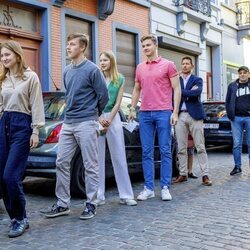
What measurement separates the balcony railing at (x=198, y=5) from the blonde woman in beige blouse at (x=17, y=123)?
1373cm

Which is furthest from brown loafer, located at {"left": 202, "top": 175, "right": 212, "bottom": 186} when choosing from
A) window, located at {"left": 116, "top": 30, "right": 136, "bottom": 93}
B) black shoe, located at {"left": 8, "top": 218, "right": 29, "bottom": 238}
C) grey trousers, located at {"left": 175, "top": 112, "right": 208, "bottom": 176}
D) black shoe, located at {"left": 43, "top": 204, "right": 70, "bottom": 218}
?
window, located at {"left": 116, "top": 30, "right": 136, "bottom": 93}

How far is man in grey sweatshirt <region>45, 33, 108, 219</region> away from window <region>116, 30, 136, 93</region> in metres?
9.58

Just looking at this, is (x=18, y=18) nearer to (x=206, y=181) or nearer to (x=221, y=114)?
(x=221, y=114)

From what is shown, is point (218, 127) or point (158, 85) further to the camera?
point (218, 127)

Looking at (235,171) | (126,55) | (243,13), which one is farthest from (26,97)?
(243,13)

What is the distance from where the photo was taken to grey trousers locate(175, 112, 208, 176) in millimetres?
7348

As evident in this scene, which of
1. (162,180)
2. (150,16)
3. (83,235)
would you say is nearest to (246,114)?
(162,180)

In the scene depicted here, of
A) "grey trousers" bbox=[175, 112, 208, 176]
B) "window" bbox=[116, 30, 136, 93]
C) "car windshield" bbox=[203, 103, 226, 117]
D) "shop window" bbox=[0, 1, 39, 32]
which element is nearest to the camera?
"grey trousers" bbox=[175, 112, 208, 176]

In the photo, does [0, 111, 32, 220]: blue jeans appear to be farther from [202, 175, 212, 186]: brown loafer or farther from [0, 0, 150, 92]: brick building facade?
[0, 0, 150, 92]: brick building facade

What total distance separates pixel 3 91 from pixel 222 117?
328 inches

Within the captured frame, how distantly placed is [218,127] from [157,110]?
6301 millimetres

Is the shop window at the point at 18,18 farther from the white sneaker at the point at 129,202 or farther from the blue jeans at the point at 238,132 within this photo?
the white sneaker at the point at 129,202

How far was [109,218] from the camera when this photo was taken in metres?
5.12

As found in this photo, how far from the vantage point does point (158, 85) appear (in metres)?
6.06
